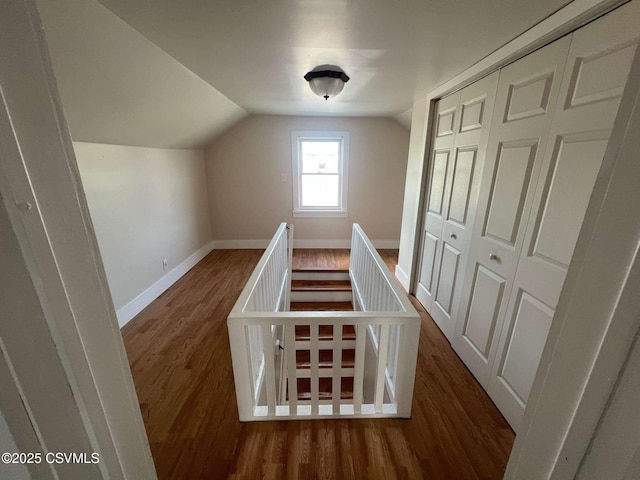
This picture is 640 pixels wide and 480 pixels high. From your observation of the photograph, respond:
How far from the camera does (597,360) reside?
1.25 ft

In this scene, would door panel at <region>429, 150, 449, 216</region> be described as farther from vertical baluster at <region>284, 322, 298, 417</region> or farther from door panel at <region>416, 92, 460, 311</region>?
vertical baluster at <region>284, 322, 298, 417</region>

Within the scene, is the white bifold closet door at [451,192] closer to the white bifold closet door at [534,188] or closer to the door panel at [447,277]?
the door panel at [447,277]

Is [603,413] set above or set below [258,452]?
above

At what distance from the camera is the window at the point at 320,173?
3.92m

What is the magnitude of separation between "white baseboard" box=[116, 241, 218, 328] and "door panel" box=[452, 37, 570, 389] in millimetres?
2562

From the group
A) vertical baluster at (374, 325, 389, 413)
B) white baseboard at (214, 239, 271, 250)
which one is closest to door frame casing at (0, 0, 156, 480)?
vertical baluster at (374, 325, 389, 413)

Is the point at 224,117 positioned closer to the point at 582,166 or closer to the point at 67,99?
the point at 67,99

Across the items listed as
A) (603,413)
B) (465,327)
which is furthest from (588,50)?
(465,327)

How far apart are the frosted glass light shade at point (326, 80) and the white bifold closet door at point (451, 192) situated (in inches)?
36.6

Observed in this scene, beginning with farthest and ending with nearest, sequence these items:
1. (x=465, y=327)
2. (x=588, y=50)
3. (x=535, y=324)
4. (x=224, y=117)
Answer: (x=224, y=117) < (x=465, y=327) < (x=535, y=324) < (x=588, y=50)

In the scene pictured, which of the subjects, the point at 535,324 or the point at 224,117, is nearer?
the point at 535,324

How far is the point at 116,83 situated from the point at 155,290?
2045 millimetres

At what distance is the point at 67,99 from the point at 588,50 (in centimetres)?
249

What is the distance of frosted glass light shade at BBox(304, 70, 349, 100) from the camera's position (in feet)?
5.49
